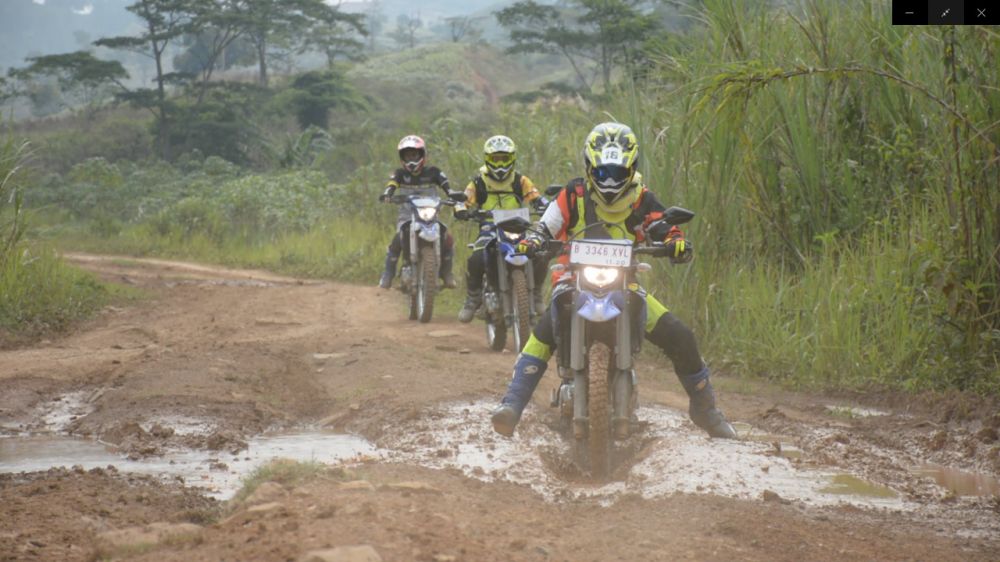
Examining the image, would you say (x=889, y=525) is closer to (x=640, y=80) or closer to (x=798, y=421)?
(x=798, y=421)

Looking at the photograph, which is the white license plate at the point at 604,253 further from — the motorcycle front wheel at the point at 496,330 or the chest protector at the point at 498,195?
the chest protector at the point at 498,195

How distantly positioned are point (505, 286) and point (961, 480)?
15.6 feet

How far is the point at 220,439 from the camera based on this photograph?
6969mm

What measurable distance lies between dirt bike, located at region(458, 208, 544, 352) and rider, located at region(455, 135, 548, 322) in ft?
0.44

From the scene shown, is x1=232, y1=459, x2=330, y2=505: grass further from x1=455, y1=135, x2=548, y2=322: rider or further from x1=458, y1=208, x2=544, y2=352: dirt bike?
x1=455, y1=135, x2=548, y2=322: rider

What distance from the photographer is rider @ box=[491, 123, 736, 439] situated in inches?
259

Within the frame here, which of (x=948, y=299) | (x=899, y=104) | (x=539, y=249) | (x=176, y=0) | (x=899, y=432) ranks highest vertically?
(x=176, y=0)

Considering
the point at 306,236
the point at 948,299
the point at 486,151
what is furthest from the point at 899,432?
the point at 306,236

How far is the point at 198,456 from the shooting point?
6.69 metres

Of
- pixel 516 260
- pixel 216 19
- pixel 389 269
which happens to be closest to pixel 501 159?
pixel 516 260

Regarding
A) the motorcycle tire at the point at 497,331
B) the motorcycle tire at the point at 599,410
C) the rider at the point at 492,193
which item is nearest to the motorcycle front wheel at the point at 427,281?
the rider at the point at 492,193

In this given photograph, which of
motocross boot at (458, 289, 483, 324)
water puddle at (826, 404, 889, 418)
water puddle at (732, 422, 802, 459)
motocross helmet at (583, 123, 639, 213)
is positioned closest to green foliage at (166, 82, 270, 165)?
motocross boot at (458, 289, 483, 324)

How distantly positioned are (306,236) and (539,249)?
49.1ft

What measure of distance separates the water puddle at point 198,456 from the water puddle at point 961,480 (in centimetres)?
296
